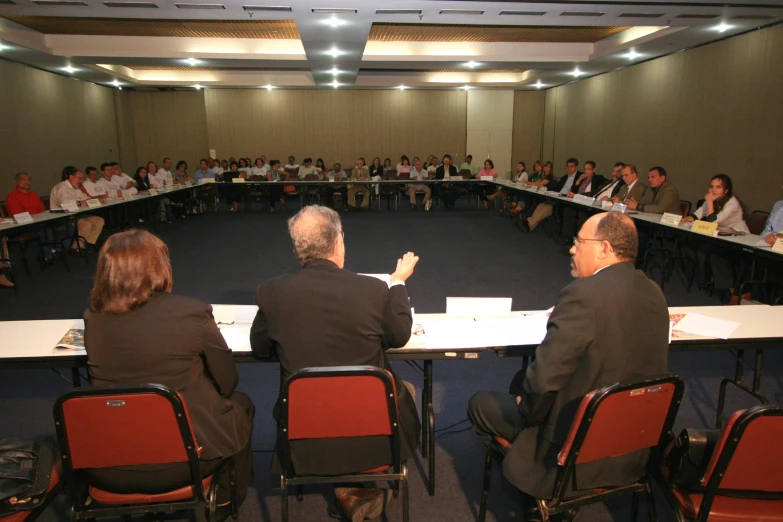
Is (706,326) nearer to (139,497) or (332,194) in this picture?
(139,497)

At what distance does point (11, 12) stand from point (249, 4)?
279 centimetres

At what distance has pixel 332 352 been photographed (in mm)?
1649

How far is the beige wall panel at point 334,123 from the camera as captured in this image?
1443 cm

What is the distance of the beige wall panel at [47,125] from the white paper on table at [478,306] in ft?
31.6

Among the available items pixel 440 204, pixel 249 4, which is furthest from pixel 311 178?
pixel 249 4

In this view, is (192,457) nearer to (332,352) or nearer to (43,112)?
(332,352)

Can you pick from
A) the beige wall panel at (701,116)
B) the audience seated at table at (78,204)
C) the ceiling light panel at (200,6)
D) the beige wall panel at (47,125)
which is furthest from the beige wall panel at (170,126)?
the beige wall panel at (701,116)

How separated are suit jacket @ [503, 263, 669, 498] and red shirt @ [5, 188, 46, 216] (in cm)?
662

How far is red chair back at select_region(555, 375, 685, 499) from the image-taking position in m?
1.40

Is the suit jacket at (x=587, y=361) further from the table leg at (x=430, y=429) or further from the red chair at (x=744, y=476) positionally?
the table leg at (x=430, y=429)

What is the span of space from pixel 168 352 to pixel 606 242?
1387mm

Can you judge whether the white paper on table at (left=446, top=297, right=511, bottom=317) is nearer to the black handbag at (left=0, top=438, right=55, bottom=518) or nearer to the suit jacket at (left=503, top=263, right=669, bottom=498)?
the suit jacket at (left=503, top=263, right=669, bottom=498)

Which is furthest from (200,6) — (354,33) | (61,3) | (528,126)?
(528,126)

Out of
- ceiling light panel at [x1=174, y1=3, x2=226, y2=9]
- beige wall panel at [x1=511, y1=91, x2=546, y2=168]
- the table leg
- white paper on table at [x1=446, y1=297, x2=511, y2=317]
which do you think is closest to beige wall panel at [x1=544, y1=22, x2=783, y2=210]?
beige wall panel at [x1=511, y1=91, x2=546, y2=168]
